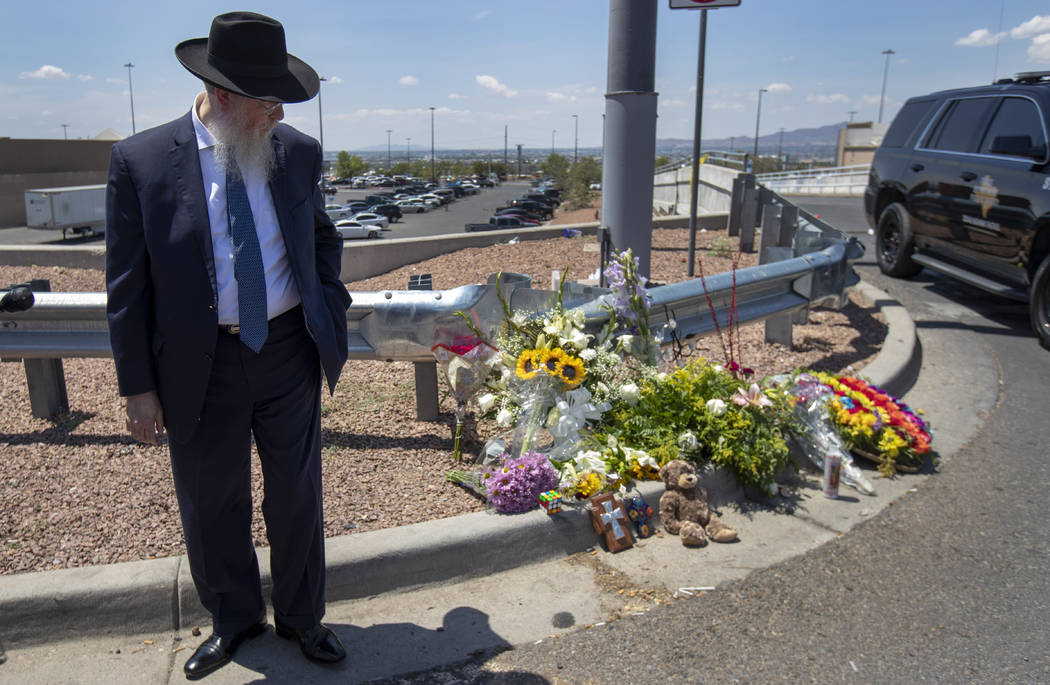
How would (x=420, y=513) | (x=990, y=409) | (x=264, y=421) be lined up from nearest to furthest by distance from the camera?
(x=264, y=421)
(x=420, y=513)
(x=990, y=409)

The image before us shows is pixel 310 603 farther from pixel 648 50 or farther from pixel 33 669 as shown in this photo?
pixel 648 50

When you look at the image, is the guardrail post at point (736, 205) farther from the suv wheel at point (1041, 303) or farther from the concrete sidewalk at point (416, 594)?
the concrete sidewalk at point (416, 594)

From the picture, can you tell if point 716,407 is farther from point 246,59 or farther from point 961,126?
point 961,126

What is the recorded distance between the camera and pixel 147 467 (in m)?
4.07

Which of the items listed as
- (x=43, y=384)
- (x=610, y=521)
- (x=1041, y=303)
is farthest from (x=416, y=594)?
(x=1041, y=303)

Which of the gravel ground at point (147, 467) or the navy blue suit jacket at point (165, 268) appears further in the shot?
the gravel ground at point (147, 467)

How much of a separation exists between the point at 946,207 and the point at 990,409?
3327mm

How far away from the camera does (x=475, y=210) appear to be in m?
76.1

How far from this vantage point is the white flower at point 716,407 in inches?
164

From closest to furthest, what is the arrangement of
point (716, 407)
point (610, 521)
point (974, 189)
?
point (610, 521), point (716, 407), point (974, 189)

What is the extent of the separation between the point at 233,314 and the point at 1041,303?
6.88 metres

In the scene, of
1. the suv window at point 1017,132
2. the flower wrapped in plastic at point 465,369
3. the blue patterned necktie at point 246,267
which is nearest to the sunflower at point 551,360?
the flower wrapped in plastic at point 465,369

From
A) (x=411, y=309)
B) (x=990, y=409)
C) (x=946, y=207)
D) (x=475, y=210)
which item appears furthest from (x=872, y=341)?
(x=475, y=210)

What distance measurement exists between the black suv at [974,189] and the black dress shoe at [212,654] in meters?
6.83
